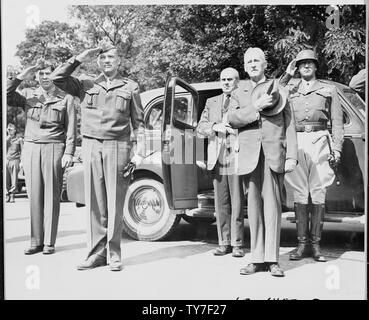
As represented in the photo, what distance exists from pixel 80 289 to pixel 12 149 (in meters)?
1.34

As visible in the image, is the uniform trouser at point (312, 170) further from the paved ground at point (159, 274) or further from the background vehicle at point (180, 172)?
the paved ground at point (159, 274)

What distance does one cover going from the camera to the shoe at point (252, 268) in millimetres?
6359

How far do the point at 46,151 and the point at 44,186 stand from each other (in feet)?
1.04

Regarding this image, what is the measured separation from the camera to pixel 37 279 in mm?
6418

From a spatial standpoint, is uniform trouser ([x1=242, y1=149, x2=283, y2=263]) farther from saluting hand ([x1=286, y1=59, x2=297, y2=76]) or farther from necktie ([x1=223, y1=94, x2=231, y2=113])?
saluting hand ([x1=286, y1=59, x2=297, y2=76])

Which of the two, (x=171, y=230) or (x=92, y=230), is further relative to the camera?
(x=171, y=230)

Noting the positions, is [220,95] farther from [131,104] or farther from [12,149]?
[12,149]

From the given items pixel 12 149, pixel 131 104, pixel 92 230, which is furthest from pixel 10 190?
A: pixel 131 104

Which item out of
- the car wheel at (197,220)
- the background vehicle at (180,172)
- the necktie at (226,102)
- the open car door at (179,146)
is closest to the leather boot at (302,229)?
the background vehicle at (180,172)

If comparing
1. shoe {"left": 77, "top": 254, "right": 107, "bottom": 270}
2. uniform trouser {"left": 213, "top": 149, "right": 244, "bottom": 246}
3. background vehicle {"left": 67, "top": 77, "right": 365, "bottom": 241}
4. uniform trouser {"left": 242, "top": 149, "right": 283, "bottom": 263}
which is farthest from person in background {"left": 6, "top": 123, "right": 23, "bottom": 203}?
uniform trouser {"left": 242, "top": 149, "right": 283, "bottom": 263}

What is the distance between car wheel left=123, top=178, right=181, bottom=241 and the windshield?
1875 millimetres

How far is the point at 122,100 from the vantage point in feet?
21.1

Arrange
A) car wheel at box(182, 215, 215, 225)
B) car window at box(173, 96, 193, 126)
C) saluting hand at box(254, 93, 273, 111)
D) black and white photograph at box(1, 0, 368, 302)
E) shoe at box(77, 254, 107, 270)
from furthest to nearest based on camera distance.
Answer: car wheel at box(182, 215, 215, 225) → car window at box(173, 96, 193, 126) → shoe at box(77, 254, 107, 270) → black and white photograph at box(1, 0, 368, 302) → saluting hand at box(254, 93, 273, 111)

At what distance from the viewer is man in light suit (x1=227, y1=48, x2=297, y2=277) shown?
6.28 metres
